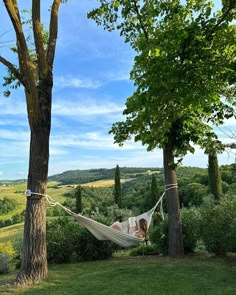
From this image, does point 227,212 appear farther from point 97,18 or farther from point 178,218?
point 97,18

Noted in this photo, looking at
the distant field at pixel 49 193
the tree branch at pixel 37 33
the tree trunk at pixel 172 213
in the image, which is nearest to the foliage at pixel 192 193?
the tree trunk at pixel 172 213

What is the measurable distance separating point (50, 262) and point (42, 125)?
3203 millimetres

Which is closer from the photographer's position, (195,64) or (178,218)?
(195,64)

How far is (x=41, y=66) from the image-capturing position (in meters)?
5.69

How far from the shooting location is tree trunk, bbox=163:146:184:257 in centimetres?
718

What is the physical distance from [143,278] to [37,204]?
1.91 meters

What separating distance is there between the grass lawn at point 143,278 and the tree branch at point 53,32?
3.36 m

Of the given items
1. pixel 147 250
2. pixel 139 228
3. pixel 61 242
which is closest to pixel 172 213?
pixel 139 228

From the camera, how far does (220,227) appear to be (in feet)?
21.5

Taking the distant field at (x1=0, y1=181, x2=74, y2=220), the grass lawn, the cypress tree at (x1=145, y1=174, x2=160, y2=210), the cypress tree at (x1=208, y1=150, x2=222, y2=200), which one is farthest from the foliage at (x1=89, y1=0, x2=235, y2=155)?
the distant field at (x1=0, y1=181, x2=74, y2=220)

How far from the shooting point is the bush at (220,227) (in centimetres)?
644

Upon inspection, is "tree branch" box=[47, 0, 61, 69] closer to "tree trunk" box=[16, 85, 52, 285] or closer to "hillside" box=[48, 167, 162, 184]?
"tree trunk" box=[16, 85, 52, 285]

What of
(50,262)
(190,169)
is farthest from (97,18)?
(190,169)

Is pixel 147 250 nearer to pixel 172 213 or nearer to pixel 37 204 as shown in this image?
pixel 172 213
